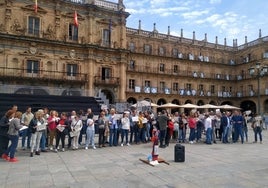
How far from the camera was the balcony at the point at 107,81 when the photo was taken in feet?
103

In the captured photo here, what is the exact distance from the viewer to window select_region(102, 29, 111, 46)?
3244cm

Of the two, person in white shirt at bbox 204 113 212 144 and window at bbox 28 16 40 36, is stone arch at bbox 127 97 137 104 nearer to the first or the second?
window at bbox 28 16 40 36

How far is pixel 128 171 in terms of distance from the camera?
7281 millimetres

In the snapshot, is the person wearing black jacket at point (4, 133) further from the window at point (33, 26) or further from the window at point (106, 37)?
the window at point (106, 37)

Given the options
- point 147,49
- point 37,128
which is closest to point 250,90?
point 147,49

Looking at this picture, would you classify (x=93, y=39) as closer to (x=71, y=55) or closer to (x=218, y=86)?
(x=71, y=55)

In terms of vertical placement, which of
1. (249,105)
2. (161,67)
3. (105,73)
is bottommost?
(249,105)

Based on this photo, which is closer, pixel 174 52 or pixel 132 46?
pixel 132 46

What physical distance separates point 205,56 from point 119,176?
42.7 m

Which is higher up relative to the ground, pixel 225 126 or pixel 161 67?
pixel 161 67

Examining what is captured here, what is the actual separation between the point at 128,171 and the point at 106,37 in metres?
27.3

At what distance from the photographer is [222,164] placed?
8.32 metres

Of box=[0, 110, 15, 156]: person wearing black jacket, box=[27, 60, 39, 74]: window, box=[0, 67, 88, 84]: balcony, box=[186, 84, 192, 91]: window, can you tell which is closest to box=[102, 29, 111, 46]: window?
box=[0, 67, 88, 84]: balcony

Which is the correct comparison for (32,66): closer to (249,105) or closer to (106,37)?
(106,37)
